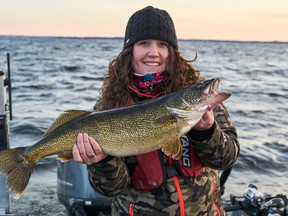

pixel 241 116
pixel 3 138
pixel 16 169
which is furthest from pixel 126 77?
pixel 241 116

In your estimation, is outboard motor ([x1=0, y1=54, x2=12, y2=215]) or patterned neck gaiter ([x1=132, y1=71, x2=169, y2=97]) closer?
patterned neck gaiter ([x1=132, y1=71, x2=169, y2=97])

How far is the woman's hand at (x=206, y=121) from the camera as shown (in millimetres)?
3205

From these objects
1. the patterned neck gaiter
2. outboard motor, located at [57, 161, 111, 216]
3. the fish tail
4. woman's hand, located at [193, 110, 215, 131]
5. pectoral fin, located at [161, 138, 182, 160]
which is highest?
the patterned neck gaiter

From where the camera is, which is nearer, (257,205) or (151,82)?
(151,82)

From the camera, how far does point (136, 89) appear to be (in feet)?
12.3

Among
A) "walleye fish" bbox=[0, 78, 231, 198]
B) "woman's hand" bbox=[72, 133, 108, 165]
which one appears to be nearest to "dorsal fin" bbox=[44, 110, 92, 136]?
"walleye fish" bbox=[0, 78, 231, 198]

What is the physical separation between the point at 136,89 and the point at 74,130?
622mm

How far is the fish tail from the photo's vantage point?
3719 millimetres

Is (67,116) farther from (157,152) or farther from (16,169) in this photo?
(157,152)

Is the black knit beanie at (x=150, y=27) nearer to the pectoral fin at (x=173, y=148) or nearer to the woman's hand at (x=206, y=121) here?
the woman's hand at (x=206, y=121)

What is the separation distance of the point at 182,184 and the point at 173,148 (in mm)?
367

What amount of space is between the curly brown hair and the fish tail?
758 mm

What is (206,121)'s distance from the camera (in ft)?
10.6

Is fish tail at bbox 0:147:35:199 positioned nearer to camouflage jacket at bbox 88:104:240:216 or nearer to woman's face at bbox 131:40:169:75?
camouflage jacket at bbox 88:104:240:216
